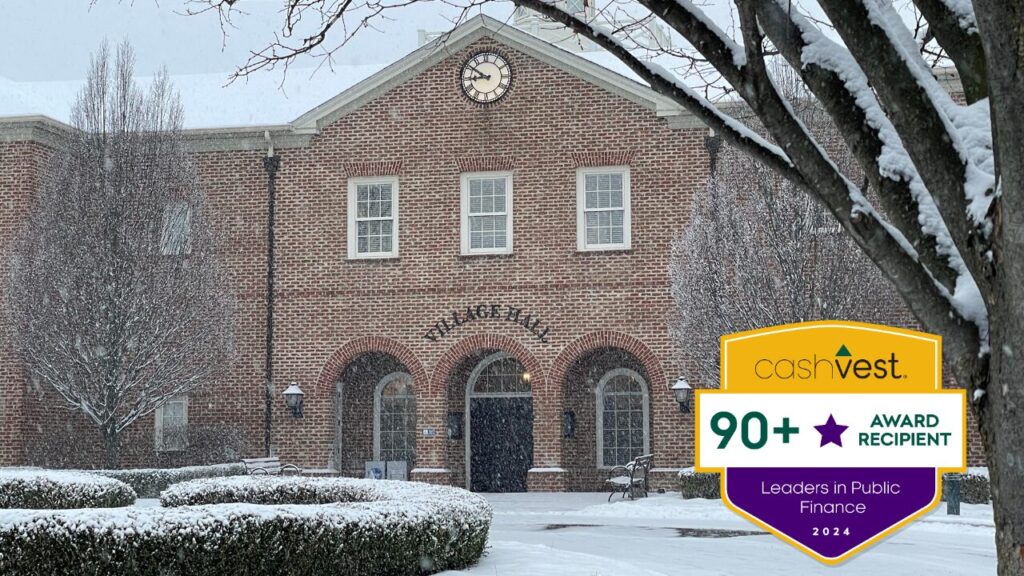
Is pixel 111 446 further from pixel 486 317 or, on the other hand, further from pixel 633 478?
pixel 633 478

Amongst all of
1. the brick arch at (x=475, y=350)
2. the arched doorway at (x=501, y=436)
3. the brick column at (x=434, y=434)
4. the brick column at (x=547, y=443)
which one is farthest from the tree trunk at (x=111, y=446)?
the brick column at (x=547, y=443)

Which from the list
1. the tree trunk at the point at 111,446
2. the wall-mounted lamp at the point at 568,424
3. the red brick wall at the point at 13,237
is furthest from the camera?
the wall-mounted lamp at the point at 568,424

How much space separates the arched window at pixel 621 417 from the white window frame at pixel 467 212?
344 cm

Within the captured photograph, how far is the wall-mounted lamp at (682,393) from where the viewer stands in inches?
902

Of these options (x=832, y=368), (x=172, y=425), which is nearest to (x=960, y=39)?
(x=832, y=368)

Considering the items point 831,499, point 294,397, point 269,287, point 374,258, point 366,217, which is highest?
point 366,217

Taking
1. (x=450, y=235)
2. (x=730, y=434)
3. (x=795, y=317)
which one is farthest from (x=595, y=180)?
(x=730, y=434)

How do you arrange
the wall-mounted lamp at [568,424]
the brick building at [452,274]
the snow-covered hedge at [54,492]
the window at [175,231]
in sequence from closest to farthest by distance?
the snow-covered hedge at [54,492] → the window at [175,231] → the brick building at [452,274] → the wall-mounted lamp at [568,424]

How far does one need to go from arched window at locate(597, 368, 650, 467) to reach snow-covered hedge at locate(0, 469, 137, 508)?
1139 centimetres

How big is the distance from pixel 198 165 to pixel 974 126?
2313 centimetres

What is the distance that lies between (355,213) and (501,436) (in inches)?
215

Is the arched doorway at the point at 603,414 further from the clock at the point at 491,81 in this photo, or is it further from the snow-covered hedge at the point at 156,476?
the snow-covered hedge at the point at 156,476

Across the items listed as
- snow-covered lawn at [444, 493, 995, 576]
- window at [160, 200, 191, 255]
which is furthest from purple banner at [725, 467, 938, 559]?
window at [160, 200, 191, 255]

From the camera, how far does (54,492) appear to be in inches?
628
